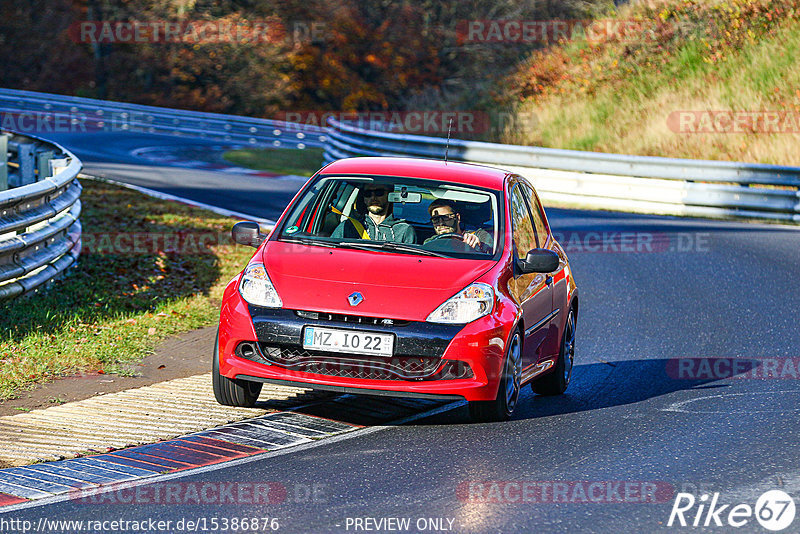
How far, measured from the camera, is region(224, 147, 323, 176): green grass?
28094 millimetres

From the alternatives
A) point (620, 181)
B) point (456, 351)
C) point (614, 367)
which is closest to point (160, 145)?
point (620, 181)

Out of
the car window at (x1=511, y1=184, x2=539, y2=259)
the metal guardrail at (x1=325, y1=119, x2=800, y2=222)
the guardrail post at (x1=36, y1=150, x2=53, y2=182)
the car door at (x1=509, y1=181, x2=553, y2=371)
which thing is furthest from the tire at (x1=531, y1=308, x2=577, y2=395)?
the metal guardrail at (x1=325, y1=119, x2=800, y2=222)

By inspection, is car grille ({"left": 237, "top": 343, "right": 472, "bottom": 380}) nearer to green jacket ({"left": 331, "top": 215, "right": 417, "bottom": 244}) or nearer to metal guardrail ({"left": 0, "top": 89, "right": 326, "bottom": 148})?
green jacket ({"left": 331, "top": 215, "right": 417, "bottom": 244})

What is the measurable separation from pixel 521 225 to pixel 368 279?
1.70 metres

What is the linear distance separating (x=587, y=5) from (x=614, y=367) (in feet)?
154

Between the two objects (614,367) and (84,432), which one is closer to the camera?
(84,432)

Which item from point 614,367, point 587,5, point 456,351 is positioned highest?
point 587,5

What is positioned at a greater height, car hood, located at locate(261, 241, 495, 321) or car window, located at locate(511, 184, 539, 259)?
car window, located at locate(511, 184, 539, 259)

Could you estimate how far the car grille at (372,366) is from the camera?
279 inches

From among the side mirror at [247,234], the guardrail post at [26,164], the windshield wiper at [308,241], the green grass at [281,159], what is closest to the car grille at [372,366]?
the windshield wiper at [308,241]

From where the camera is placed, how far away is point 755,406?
829 cm

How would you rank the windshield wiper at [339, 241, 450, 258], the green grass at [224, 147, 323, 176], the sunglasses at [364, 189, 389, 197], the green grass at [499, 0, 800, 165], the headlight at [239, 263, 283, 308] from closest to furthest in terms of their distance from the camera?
the headlight at [239, 263, 283, 308] < the windshield wiper at [339, 241, 450, 258] < the sunglasses at [364, 189, 389, 197] < the green grass at [499, 0, 800, 165] < the green grass at [224, 147, 323, 176]

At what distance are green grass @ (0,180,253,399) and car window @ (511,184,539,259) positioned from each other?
297 centimetres

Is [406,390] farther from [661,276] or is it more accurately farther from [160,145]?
[160,145]
